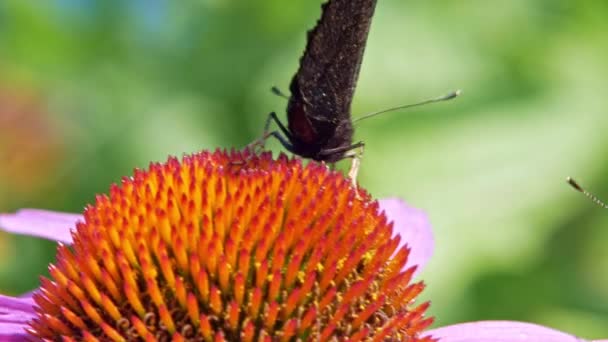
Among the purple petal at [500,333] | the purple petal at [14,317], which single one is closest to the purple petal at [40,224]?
the purple petal at [14,317]

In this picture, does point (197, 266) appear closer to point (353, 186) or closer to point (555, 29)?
point (353, 186)

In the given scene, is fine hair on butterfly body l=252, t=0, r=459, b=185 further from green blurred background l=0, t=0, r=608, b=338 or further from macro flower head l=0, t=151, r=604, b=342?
green blurred background l=0, t=0, r=608, b=338

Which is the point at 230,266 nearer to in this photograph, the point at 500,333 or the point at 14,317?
the point at 14,317

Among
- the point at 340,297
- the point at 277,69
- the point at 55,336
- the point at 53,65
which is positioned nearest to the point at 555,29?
the point at 277,69

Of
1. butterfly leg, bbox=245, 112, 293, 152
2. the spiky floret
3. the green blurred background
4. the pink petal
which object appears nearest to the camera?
the spiky floret

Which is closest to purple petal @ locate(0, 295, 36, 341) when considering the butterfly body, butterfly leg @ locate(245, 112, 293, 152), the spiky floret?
the spiky floret

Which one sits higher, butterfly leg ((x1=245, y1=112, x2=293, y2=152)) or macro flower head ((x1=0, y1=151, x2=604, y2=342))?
butterfly leg ((x1=245, y1=112, x2=293, y2=152))
